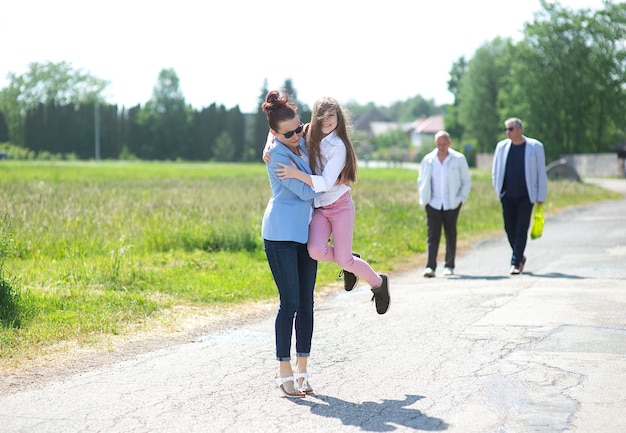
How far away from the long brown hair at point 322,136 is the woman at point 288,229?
0.20 feet

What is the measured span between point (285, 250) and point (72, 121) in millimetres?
106335

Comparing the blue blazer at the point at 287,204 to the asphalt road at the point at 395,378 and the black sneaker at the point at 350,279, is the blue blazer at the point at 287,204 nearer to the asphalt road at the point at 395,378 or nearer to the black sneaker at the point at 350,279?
the black sneaker at the point at 350,279

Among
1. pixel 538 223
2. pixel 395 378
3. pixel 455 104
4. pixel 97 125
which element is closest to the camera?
pixel 395 378

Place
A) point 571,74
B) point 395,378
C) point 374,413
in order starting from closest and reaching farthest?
point 374,413
point 395,378
point 571,74

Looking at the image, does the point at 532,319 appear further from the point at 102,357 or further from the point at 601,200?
the point at 601,200

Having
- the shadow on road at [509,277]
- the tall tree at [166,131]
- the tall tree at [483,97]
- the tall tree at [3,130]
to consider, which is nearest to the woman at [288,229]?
the shadow on road at [509,277]

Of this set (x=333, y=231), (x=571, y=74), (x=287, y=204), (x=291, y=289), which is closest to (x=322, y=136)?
(x=287, y=204)

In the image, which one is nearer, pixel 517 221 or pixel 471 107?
pixel 517 221

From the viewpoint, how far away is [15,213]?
16.5m

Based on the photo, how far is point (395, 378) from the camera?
604cm

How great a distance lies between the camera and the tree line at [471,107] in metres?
75.8

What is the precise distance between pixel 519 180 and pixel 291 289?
288 inches

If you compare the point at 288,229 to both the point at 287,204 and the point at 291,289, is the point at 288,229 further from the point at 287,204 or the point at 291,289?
the point at 291,289

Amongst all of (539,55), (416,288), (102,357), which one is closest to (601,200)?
(416,288)
